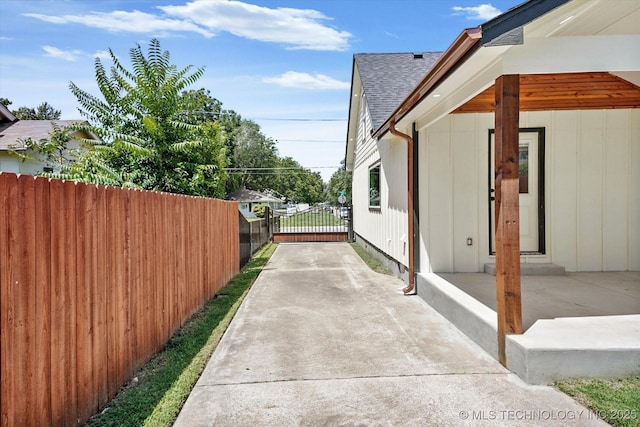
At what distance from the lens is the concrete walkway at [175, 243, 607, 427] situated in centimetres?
287

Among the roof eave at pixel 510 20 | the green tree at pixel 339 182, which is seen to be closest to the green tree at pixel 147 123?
the roof eave at pixel 510 20

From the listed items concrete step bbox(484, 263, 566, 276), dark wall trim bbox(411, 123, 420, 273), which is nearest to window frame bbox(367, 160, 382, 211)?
dark wall trim bbox(411, 123, 420, 273)

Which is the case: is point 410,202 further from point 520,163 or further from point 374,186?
point 374,186

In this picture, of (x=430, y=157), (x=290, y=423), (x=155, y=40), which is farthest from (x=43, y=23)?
(x=290, y=423)

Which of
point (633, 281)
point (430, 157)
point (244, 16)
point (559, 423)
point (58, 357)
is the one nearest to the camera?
point (58, 357)

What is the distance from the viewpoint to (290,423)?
2795mm

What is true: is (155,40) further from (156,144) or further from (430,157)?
(430,157)

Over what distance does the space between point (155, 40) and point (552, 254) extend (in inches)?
312

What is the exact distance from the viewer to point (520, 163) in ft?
21.9

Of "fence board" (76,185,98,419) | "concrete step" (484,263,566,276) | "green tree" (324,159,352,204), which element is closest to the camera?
"fence board" (76,185,98,419)

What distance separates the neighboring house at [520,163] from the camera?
12.1 ft

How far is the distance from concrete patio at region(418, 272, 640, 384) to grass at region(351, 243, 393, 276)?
2.68 meters

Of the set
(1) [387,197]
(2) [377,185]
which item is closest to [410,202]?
(1) [387,197]

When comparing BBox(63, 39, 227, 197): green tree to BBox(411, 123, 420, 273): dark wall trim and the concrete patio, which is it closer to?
BBox(411, 123, 420, 273): dark wall trim
